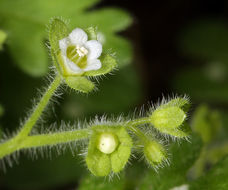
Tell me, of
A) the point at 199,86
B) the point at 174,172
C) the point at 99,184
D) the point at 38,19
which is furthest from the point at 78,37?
the point at 199,86

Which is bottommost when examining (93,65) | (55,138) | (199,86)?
(55,138)

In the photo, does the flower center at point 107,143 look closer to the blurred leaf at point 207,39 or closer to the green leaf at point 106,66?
the green leaf at point 106,66

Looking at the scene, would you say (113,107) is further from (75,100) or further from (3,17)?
(3,17)

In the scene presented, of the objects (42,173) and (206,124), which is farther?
(42,173)

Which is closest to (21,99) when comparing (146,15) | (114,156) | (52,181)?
(52,181)

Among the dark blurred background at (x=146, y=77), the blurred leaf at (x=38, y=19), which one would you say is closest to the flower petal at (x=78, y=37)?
the blurred leaf at (x=38, y=19)

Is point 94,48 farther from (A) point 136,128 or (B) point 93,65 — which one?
(A) point 136,128
